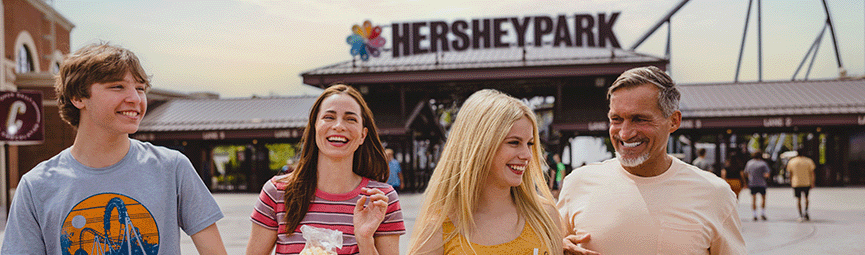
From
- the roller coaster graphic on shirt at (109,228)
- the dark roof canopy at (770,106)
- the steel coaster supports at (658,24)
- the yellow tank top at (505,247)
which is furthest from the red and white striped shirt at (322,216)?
the steel coaster supports at (658,24)

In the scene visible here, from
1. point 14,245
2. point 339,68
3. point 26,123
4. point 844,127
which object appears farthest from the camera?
Result: point 844,127

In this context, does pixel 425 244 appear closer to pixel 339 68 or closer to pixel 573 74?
pixel 573 74

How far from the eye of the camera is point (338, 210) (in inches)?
105

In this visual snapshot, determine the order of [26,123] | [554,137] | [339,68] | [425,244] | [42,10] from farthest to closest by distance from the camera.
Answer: [554,137], [42,10], [339,68], [26,123], [425,244]

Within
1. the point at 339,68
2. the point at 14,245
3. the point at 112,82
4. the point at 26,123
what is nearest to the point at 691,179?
the point at 112,82

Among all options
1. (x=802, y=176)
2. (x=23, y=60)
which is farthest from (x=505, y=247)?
(x=23, y=60)

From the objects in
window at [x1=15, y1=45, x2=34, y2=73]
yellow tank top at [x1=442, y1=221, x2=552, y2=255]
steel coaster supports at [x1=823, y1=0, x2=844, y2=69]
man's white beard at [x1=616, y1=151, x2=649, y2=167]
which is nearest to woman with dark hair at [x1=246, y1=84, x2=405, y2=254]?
yellow tank top at [x1=442, y1=221, x2=552, y2=255]

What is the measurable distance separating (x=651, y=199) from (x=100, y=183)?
230 centimetres

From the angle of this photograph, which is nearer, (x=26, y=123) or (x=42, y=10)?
(x=26, y=123)

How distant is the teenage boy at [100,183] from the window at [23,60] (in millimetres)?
23854

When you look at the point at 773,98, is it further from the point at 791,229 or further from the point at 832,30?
the point at 791,229

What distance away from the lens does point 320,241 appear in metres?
2.39

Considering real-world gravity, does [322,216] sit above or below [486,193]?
Answer: below

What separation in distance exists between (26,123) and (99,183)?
46.0 ft
